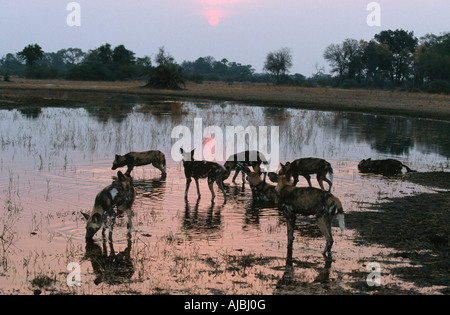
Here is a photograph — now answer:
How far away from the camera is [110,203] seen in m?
10.6

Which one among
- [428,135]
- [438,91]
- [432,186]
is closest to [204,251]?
[432,186]

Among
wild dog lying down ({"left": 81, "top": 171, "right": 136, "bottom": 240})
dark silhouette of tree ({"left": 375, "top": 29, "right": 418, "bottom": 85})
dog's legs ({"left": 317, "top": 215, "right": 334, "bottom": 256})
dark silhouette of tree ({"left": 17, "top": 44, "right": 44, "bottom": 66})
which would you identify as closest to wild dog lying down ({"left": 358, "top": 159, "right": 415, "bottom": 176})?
dog's legs ({"left": 317, "top": 215, "right": 334, "bottom": 256})

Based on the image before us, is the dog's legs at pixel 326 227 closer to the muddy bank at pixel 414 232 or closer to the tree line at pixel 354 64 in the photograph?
the muddy bank at pixel 414 232

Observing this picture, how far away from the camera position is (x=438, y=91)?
2808 inches

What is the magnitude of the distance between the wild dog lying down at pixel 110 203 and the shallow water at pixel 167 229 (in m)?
0.35

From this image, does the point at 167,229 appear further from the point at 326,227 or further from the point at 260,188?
the point at 326,227

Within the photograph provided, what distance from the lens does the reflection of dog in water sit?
28.3 feet

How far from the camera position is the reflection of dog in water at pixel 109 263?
28.3 ft

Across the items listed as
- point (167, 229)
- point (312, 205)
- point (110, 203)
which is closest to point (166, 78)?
point (167, 229)

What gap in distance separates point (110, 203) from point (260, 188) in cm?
445

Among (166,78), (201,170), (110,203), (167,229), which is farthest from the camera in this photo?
(166,78)

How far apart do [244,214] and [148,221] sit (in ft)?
7.89

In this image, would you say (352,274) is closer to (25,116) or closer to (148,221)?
(148,221)

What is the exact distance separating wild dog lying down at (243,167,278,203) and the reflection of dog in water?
4.04 m
